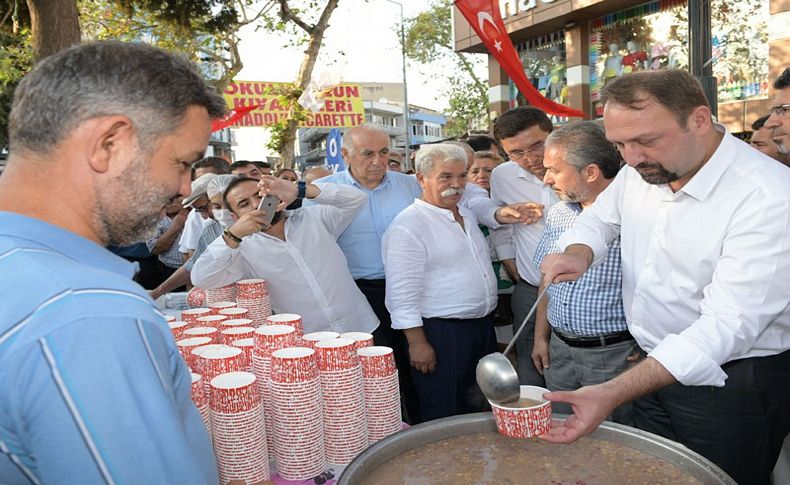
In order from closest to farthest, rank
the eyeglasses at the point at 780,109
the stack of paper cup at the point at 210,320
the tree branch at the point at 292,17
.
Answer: the stack of paper cup at the point at 210,320 → the eyeglasses at the point at 780,109 → the tree branch at the point at 292,17

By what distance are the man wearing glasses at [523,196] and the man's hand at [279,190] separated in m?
1.48

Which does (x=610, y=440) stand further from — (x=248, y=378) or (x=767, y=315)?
(x=248, y=378)

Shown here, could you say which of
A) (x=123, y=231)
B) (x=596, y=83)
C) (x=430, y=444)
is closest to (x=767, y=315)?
(x=430, y=444)

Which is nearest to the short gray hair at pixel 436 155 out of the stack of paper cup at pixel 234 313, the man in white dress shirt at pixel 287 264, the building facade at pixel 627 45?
the man in white dress shirt at pixel 287 264

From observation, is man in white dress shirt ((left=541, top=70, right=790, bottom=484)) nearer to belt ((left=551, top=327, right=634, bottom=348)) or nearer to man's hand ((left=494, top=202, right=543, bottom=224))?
belt ((left=551, top=327, right=634, bottom=348))

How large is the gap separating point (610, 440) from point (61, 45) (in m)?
5.35

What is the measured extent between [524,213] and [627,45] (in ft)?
34.1

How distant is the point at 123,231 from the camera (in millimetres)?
984

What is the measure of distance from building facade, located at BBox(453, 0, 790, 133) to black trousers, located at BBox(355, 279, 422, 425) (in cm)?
717

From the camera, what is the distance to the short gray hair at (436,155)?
3396 millimetres

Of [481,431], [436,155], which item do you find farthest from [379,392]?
[436,155]

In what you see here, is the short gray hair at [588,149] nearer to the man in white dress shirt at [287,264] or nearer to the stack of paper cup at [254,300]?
the man in white dress shirt at [287,264]

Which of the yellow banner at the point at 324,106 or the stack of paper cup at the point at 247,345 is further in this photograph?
the yellow banner at the point at 324,106

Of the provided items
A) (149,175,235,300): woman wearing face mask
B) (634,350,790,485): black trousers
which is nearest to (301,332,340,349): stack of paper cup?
(634,350,790,485): black trousers
